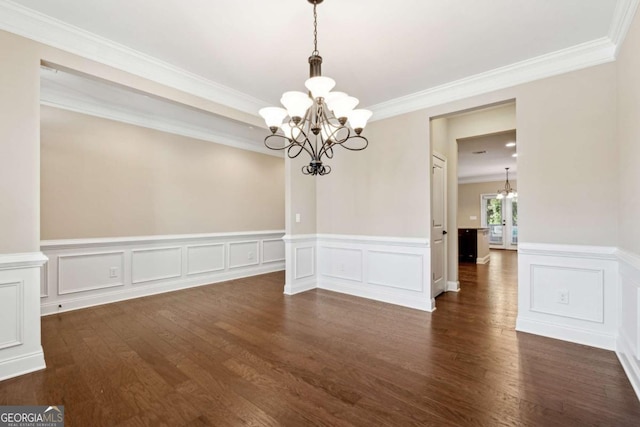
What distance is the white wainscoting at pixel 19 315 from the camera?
85.1 inches

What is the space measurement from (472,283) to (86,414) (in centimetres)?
544

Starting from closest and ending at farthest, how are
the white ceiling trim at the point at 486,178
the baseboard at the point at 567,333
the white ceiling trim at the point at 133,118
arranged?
the baseboard at the point at 567,333 < the white ceiling trim at the point at 133,118 < the white ceiling trim at the point at 486,178

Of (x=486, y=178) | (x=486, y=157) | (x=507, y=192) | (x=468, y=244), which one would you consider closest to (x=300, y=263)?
(x=468, y=244)

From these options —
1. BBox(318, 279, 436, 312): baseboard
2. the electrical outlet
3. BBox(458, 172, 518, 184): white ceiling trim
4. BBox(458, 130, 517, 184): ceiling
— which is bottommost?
BBox(318, 279, 436, 312): baseboard

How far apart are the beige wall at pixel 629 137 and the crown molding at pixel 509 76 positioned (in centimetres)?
24

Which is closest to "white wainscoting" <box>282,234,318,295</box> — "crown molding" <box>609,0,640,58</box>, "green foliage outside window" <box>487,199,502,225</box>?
"crown molding" <box>609,0,640,58</box>

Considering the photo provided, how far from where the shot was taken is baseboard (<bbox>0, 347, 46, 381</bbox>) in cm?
214

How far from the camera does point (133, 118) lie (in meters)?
4.34

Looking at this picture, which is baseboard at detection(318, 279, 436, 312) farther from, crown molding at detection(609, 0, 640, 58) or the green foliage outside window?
the green foliage outside window

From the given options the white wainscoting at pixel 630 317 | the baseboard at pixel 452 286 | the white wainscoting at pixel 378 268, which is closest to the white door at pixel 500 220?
the baseboard at pixel 452 286

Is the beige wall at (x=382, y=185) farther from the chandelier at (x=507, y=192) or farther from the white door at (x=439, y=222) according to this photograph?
the chandelier at (x=507, y=192)

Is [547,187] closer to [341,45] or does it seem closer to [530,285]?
A: [530,285]

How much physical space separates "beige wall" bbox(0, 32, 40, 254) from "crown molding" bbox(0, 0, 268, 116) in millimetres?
131

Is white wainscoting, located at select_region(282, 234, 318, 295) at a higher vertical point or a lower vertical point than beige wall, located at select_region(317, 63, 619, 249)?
lower
